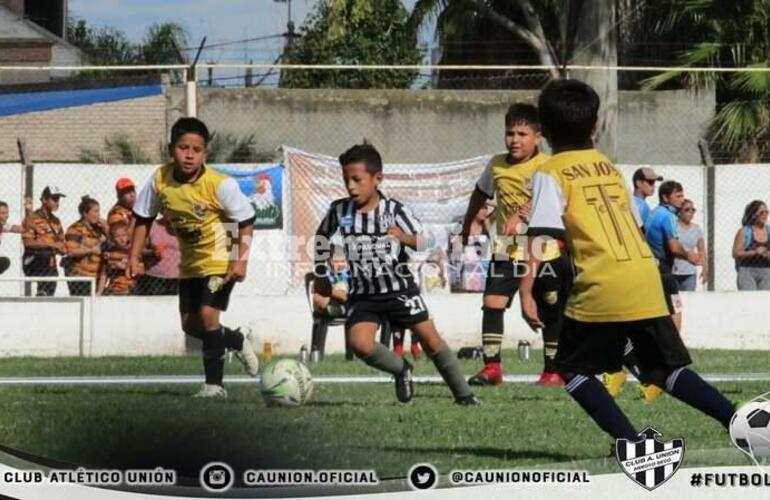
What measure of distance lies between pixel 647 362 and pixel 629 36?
14.8 meters

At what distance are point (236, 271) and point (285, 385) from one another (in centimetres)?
118

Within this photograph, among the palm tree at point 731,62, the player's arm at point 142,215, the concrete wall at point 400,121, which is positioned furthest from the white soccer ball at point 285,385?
the concrete wall at point 400,121

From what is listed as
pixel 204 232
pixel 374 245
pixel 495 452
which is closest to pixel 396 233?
pixel 374 245

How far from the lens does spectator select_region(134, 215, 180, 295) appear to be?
55.2ft

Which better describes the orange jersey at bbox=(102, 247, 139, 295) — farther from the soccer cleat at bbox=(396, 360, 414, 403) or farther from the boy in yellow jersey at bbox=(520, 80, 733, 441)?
the boy in yellow jersey at bbox=(520, 80, 733, 441)

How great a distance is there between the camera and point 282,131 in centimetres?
2097

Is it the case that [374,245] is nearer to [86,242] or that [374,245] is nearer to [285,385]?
[285,385]

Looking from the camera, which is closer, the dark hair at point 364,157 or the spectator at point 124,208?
the dark hair at point 364,157

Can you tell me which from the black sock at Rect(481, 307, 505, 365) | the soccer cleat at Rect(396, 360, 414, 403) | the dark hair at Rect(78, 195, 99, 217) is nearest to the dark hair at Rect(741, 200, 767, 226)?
the dark hair at Rect(78, 195, 99, 217)

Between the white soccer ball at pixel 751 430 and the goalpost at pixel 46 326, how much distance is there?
1057 cm

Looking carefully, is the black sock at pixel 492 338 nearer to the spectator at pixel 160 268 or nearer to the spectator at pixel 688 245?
the spectator at pixel 688 245

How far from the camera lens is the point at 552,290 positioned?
35.6 ft

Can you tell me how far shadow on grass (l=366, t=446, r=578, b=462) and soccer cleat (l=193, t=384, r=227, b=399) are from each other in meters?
2.85

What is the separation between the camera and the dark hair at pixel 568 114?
6.68 m
